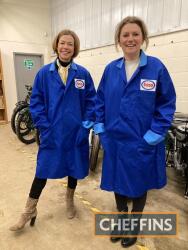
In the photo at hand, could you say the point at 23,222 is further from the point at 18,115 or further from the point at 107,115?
the point at 18,115

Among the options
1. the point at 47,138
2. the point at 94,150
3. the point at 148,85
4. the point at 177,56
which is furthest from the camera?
the point at 177,56

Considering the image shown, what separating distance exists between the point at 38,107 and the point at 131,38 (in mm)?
801

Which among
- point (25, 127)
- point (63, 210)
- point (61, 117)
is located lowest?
point (63, 210)

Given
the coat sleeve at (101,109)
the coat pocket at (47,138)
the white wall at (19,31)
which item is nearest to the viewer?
the coat sleeve at (101,109)

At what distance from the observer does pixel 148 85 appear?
1.28 metres

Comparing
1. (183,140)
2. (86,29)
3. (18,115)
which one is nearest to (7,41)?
(86,29)

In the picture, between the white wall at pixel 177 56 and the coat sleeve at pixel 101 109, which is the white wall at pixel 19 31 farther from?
the coat sleeve at pixel 101 109

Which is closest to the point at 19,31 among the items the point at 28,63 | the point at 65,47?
the point at 28,63

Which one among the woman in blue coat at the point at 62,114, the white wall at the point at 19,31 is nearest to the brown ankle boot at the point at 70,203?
the woman in blue coat at the point at 62,114

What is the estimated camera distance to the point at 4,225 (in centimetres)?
179

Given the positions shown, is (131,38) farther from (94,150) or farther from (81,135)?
(94,150)

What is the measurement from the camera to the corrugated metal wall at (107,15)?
295 centimetres

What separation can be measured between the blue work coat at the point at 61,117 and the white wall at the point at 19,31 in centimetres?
447

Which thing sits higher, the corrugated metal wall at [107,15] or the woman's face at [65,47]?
Result: the corrugated metal wall at [107,15]
